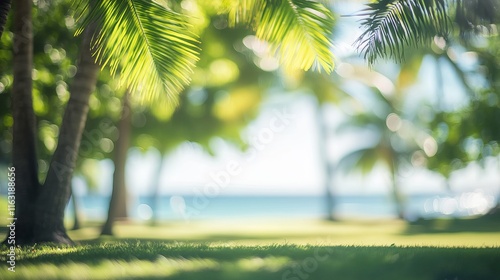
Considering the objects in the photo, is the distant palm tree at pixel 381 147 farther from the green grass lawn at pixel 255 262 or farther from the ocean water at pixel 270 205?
the ocean water at pixel 270 205

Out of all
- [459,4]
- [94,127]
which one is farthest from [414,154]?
[459,4]

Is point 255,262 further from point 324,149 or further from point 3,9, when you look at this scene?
point 324,149

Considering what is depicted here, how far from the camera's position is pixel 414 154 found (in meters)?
25.3

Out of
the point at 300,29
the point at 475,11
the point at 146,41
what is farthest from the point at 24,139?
the point at 475,11

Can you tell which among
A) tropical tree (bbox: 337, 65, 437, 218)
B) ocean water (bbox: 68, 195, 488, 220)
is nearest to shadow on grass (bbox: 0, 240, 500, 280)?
tropical tree (bbox: 337, 65, 437, 218)

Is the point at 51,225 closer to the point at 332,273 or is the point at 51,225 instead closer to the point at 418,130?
the point at 332,273

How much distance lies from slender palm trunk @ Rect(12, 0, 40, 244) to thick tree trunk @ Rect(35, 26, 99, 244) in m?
0.17

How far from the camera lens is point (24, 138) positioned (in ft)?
28.3

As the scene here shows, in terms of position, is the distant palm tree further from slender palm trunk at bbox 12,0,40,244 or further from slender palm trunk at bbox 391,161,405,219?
slender palm trunk at bbox 12,0,40,244

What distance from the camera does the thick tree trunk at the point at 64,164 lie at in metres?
8.44

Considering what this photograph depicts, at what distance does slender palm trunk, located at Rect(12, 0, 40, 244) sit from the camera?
27.6 feet

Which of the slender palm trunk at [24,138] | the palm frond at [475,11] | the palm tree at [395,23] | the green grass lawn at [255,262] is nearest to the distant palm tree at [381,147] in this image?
the palm frond at [475,11]

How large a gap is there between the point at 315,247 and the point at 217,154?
46.4 ft

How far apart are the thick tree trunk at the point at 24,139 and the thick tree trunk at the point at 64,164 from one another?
166 millimetres
